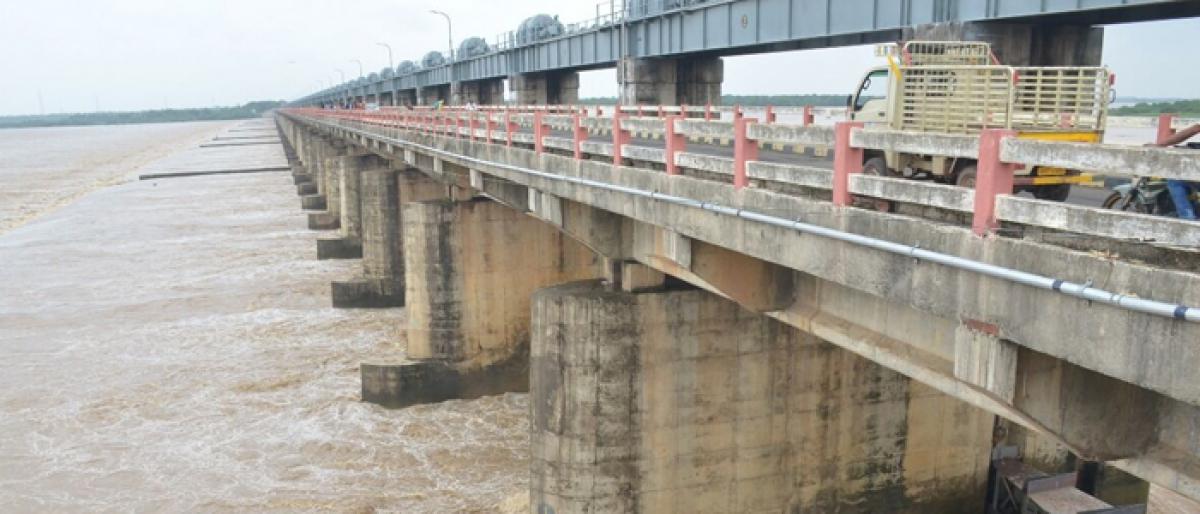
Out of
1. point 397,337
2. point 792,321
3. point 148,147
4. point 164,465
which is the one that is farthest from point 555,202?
point 148,147

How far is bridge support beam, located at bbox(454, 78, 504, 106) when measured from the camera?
5712cm

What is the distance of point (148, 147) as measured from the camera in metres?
160

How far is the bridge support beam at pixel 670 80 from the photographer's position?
3117 centimetres

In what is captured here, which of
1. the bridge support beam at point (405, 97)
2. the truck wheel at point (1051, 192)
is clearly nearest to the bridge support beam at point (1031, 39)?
the truck wheel at point (1051, 192)

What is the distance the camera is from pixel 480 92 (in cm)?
5825

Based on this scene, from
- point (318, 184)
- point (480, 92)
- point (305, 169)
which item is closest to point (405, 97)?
point (305, 169)

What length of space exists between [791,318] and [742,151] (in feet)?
6.31

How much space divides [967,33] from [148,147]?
549 feet

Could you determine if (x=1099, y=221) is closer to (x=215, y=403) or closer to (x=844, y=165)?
(x=844, y=165)

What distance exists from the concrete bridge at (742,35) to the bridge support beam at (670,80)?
35 mm

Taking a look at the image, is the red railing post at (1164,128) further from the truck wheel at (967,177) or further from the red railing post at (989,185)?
the red railing post at (989,185)

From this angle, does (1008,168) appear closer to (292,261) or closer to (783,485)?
(783,485)

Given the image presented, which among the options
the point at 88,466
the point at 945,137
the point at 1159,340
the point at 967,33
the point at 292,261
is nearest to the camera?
the point at 1159,340

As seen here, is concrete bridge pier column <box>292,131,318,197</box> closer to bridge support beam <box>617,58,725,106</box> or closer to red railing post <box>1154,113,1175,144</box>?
bridge support beam <box>617,58,725,106</box>
